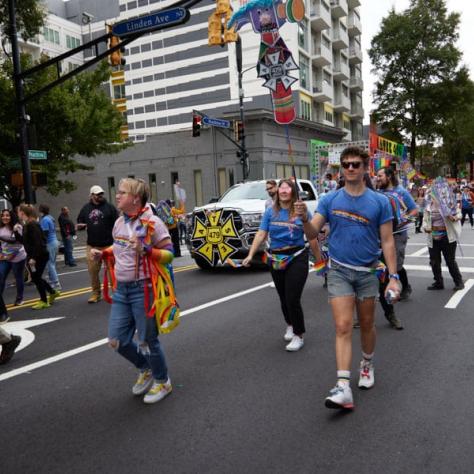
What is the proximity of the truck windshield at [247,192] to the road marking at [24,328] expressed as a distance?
225 inches

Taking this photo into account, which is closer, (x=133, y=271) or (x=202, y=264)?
(x=133, y=271)

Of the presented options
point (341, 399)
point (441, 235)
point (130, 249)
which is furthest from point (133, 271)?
point (441, 235)

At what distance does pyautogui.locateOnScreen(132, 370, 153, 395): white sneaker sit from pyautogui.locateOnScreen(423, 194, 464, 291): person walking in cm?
586

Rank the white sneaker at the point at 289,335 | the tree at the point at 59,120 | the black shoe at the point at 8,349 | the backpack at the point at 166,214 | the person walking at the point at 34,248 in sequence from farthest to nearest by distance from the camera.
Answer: the tree at the point at 59,120
the backpack at the point at 166,214
the person walking at the point at 34,248
the white sneaker at the point at 289,335
the black shoe at the point at 8,349

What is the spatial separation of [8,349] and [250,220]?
6165 mm

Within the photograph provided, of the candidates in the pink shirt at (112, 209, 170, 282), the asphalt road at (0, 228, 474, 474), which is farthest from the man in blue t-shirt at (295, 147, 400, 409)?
the pink shirt at (112, 209, 170, 282)

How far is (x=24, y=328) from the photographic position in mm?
7039

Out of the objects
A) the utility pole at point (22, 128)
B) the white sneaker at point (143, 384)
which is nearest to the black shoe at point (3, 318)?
the white sneaker at point (143, 384)

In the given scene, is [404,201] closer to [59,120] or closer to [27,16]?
[27,16]

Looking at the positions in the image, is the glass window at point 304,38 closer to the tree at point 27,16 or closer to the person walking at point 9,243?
the tree at point 27,16

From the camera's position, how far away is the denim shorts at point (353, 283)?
4023 mm

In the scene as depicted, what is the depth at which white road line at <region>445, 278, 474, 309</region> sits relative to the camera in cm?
742

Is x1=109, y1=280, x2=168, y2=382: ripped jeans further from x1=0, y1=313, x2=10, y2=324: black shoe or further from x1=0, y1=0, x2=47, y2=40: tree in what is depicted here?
x1=0, y1=0, x2=47, y2=40: tree

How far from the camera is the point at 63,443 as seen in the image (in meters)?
3.53
